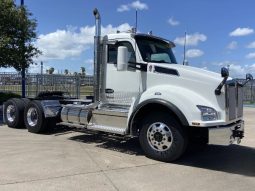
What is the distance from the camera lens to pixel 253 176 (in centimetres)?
750

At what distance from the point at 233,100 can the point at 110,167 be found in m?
2.79

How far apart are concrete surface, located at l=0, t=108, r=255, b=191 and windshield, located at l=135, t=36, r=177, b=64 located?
211 centimetres

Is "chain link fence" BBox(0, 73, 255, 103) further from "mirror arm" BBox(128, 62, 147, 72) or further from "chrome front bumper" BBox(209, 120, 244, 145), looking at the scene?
"chrome front bumper" BBox(209, 120, 244, 145)

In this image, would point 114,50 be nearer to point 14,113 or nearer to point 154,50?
point 154,50

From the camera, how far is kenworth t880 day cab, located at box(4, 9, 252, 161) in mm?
8000

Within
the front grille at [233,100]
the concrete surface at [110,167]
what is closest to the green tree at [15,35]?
the concrete surface at [110,167]

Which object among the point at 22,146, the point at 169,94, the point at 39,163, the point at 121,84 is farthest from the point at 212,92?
the point at 22,146

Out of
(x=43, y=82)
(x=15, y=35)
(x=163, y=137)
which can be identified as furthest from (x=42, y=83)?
(x=163, y=137)

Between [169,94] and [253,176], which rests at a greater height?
[169,94]

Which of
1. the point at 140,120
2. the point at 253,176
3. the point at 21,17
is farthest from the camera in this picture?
the point at 21,17

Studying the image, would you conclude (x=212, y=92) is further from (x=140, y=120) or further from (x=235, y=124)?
(x=140, y=120)

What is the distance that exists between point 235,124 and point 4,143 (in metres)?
5.31

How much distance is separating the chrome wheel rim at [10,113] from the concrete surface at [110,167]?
2006mm

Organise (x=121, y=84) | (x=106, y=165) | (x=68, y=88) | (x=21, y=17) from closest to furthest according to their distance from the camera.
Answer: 1. (x=106, y=165)
2. (x=121, y=84)
3. (x=21, y=17)
4. (x=68, y=88)
